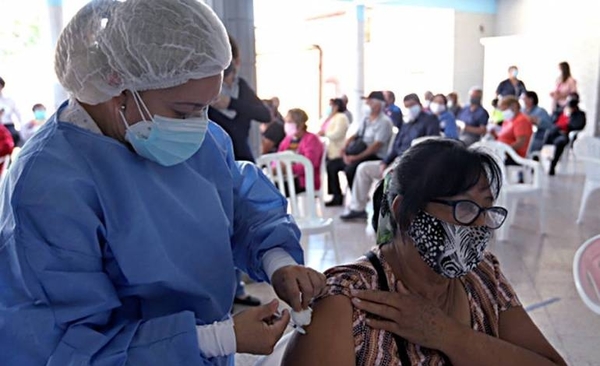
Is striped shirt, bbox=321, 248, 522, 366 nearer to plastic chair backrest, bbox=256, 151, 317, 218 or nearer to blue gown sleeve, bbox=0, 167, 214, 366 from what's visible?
blue gown sleeve, bbox=0, 167, 214, 366

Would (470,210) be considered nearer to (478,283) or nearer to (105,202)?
(478,283)

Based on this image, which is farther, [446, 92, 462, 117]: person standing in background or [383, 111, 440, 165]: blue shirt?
[446, 92, 462, 117]: person standing in background

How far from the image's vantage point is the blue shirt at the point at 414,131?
16.3 feet

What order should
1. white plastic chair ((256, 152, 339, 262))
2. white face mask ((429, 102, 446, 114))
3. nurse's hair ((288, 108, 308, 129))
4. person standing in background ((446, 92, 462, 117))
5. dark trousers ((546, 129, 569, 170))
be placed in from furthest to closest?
1. person standing in background ((446, 92, 462, 117))
2. dark trousers ((546, 129, 569, 170))
3. white face mask ((429, 102, 446, 114))
4. nurse's hair ((288, 108, 308, 129))
5. white plastic chair ((256, 152, 339, 262))

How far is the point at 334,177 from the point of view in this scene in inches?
221

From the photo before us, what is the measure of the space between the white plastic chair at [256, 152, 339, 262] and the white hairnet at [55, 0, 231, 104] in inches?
94.5

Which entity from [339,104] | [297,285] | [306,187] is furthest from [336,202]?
[297,285]

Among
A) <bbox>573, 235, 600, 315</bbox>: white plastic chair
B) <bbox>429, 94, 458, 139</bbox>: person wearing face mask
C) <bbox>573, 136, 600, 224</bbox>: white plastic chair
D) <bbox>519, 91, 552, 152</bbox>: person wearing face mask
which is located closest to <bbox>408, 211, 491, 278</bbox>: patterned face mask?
<bbox>573, 235, 600, 315</bbox>: white plastic chair

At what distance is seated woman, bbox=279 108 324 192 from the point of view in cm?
449

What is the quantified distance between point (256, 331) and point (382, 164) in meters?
4.23

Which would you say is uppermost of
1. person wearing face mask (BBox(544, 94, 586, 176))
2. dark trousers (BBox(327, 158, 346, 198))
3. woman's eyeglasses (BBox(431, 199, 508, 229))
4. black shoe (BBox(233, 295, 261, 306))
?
woman's eyeglasses (BBox(431, 199, 508, 229))

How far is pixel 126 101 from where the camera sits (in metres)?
0.91

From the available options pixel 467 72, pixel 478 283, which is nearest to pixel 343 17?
pixel 467 72

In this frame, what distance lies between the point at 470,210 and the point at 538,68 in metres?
10.3
